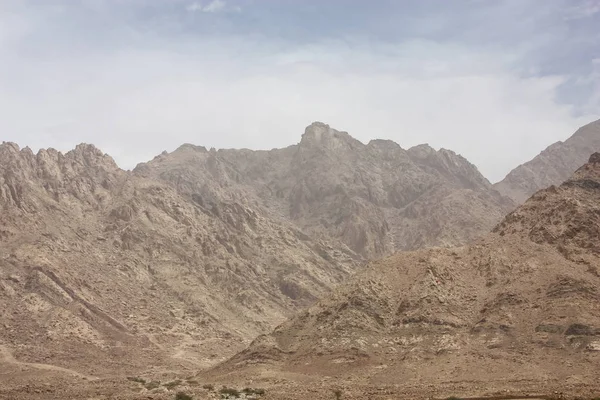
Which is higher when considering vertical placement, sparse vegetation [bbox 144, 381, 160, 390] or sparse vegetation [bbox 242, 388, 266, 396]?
sparse vegetation [bbox 144, 381, 160, 390]

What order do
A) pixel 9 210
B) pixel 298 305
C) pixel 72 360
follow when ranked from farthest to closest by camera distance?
pixel 298 305
pixel 9 210
pixel 72 360

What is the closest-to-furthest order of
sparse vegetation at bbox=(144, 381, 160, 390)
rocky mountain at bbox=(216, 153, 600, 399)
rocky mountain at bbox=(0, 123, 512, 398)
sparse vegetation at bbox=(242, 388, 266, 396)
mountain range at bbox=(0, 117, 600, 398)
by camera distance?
sparse vegetation at bbox=(242, 388, 266, 396) < rocky mountain at bbox=(216, 153, 600, 399) < sparse vegetation at bbox=(144, 381, 160, 390) < mountain range at bbox=(0, 117, 600, 398) < rocky mountain at bbox=(0, 123, 512, 398)

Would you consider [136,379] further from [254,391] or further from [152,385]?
[254,391]

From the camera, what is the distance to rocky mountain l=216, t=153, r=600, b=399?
75.8 metres

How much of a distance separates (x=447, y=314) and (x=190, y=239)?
3572 inches

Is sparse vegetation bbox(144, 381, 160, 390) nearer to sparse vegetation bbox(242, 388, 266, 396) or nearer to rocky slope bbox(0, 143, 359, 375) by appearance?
sparse vegetation bbox(242, 388, 266, 396)

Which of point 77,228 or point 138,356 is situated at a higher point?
Answer: point 77,228

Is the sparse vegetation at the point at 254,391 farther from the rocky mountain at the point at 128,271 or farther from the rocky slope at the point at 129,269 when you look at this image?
the rocky slope at the point at 129,269

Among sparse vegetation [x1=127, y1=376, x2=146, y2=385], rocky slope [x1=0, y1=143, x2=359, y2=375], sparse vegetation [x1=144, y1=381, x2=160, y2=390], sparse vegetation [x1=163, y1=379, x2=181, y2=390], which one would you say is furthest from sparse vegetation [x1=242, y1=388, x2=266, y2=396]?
rocky slope [x1=0, y1=143, x2=359, y2=375]

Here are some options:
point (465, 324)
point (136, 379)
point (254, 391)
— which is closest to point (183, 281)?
point (136, 379)

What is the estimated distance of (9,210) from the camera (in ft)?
476

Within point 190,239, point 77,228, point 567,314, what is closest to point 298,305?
point 190,239

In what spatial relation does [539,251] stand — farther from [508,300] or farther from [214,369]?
[214,369]

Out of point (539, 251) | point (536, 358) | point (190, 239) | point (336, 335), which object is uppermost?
point (190, 239)
